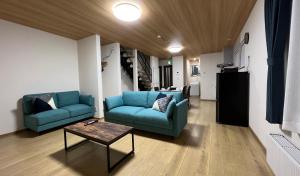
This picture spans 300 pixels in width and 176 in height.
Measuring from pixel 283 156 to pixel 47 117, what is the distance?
4012mm

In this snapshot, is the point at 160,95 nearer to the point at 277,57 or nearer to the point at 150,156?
the point at 150,156

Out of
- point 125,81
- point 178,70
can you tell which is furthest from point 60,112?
point 178,70

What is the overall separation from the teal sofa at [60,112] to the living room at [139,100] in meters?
0.03

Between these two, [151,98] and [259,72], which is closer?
[259,72]

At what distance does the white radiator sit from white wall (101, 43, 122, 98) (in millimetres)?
4417

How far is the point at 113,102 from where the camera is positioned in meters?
3.65

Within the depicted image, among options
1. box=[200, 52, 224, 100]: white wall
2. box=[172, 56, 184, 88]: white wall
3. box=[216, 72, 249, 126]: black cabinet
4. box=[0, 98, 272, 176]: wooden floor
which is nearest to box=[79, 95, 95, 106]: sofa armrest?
box=[0, 98, 272, 176]: wooden floor

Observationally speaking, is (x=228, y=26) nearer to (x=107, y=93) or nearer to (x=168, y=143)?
(x=168, y=143)

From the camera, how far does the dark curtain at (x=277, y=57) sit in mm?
1493

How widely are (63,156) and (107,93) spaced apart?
3.36 meters

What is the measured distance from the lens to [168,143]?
8.59 feet

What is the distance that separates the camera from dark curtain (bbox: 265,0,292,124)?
4.90 ft

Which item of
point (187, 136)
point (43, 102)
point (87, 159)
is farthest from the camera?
point (43, 102)

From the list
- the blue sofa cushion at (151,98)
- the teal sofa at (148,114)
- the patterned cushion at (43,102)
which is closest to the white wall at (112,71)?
the teal sofa at (148,114)
